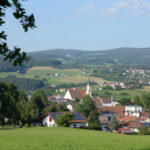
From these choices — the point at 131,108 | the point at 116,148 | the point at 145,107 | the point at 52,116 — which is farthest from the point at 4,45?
the point at 145,107

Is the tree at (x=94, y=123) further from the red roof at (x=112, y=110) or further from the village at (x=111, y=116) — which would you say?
the red roof at (x=112, y=110)

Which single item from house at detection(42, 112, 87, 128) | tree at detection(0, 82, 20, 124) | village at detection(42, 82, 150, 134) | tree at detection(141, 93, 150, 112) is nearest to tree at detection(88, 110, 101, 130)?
village at detection(42, 82, 150, 134)

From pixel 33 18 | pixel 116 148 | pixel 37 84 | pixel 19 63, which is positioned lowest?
pixel 37 84

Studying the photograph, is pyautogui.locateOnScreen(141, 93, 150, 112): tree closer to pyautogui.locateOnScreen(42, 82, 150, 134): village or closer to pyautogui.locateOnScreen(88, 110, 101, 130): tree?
pyautogui.locateOnScreen(42, 82, 150, 134): village

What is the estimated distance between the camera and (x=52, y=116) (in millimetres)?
60406

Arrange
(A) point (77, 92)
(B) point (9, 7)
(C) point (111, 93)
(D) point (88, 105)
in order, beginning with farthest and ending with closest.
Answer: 1. (C) point (111, 93)
2. (A) point (77, 92)
3. (D) point (88, 105)
4. (B) point (9, 7)

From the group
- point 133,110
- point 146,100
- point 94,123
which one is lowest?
point 133,110

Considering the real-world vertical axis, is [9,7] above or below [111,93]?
above

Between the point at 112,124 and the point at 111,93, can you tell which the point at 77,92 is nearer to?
the point at 111,93

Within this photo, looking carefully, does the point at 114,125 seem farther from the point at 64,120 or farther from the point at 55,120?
the point at 64,120

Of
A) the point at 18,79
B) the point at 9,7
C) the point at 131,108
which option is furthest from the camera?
the point at 18,79

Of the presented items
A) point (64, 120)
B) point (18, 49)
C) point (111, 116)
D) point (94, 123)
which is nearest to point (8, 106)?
point (64, 120)

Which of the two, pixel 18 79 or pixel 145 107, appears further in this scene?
pixel 18 79

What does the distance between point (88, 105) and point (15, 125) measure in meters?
20.3
